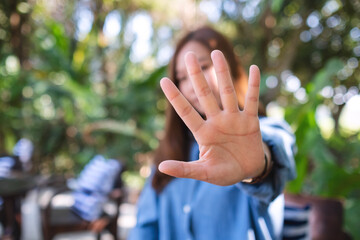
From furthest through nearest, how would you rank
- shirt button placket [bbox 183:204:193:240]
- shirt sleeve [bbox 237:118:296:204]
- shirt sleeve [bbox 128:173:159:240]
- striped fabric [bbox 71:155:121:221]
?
striped fabric [bbox 71:155:121:221] < shirt sleeve [bbox 128:173:159:240] < shirt button placket [bbox 183:204:193:240] < shirt sleeve [bbox 237:118:296:204]

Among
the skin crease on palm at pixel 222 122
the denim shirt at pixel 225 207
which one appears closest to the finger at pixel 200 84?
the skin crease on palm at pixel 222 122

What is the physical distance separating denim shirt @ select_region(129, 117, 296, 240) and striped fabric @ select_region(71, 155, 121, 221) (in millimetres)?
1189

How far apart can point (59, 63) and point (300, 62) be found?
318 centimetres

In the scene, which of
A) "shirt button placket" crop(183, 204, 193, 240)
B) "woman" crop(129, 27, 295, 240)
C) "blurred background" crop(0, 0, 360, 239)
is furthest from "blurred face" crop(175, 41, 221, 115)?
"blurred background" crop(0, 0, 360, 239)

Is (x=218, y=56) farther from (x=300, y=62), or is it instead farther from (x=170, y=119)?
(x=300, y=62)

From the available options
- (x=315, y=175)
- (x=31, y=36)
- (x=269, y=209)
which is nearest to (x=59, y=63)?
(x=31, y=36)

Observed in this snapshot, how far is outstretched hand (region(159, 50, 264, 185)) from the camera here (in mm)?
582

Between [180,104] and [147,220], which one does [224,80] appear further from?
[147,220]

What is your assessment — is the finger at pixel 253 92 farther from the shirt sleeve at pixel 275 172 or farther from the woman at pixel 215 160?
the shirt sleeve at pixel 275 172

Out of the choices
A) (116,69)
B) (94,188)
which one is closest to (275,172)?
(94,188)

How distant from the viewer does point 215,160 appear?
0.58 metres

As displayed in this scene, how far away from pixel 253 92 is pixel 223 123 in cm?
8

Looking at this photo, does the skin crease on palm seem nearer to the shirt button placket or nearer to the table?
the shirt button placket

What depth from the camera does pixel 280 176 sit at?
71 cm
